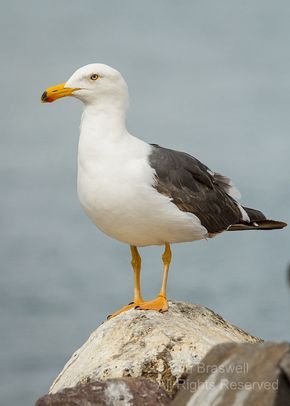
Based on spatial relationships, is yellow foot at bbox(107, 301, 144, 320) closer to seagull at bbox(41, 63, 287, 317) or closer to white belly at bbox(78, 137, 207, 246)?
seagull at bbox(41, 63, 287, 317)

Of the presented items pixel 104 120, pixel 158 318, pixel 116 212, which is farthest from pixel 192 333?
pixel 104 120

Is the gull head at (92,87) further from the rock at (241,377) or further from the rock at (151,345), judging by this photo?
the rock at (241,377)

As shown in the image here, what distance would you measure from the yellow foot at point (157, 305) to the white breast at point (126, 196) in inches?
31.8

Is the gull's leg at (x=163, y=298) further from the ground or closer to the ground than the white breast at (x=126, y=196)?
closer to the ground

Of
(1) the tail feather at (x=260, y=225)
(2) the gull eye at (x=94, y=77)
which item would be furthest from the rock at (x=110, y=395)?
(2) the gull eye at (x=94, y=77)

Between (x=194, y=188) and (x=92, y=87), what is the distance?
200 centimetres

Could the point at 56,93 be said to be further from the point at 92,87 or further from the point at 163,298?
the point at 163,298

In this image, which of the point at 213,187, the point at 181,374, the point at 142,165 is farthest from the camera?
the point at 213,187

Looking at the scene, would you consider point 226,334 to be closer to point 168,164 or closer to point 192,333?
point 192,333

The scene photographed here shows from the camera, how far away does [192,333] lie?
12438 mm

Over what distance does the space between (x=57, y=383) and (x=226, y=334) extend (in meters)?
2.39

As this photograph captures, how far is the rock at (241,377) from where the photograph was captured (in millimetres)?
8641

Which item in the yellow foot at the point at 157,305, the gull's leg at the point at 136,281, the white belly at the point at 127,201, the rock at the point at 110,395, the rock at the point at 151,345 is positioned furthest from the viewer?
the gull's leg at the point at 136,281

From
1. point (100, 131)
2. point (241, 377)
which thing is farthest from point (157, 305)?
point (241, 377)
